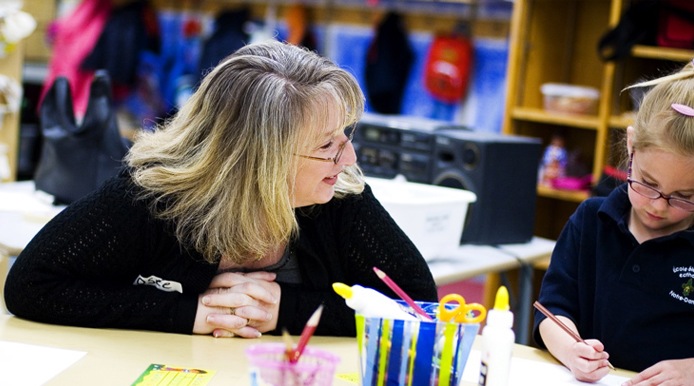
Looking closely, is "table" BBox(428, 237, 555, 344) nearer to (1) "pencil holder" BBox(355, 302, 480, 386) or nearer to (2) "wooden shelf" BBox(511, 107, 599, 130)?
(2) "wooden shelf" BBox(511, 107, 599, 130)

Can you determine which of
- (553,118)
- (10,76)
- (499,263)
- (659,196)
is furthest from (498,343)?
(10,76)

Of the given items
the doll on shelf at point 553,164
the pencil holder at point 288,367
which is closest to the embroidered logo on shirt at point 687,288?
the pencil holder at point 288,367

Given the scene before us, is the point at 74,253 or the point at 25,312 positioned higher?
the point at 74,253

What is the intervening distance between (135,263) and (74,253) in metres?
0.11

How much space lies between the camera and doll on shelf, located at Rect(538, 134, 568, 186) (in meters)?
4.34

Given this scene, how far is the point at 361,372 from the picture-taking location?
1.31 m

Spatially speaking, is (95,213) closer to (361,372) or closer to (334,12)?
(361,372)

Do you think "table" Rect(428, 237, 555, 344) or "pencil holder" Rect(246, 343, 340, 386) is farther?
"table" Rect(428, 237, 555, 344)

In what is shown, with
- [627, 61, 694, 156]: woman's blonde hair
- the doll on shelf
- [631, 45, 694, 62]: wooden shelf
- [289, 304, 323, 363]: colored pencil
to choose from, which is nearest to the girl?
[627, 61, 694, 156]: woman's blonde hair

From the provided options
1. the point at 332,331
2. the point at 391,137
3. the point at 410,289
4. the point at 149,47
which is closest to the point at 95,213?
the point at 332,331

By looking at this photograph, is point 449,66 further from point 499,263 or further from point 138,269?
point 138,269

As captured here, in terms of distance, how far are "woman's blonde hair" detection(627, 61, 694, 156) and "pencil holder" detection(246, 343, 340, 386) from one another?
0.86m

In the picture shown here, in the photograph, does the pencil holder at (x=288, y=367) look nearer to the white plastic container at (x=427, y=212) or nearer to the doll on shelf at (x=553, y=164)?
the white plastic container at (x=427, y=212)

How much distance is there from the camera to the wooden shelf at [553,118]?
419 centimetres
